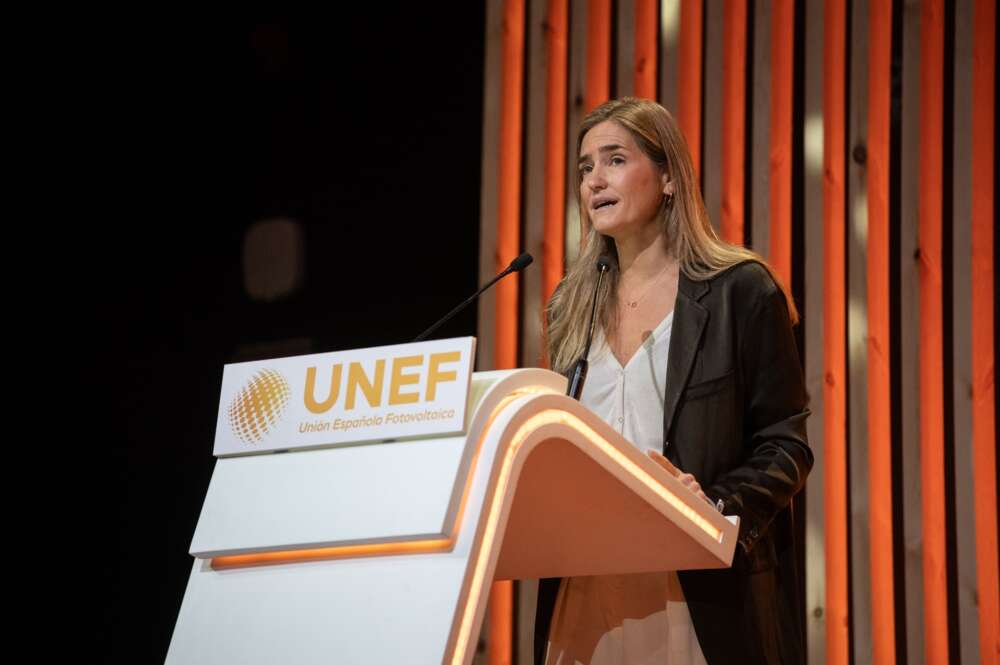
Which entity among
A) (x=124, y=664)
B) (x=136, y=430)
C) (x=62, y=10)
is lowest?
(x=124, y=664)

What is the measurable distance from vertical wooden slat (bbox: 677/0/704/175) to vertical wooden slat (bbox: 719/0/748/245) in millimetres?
71

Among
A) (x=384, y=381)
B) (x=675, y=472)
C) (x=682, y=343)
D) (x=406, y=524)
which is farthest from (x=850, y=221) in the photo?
(x=406, y=524)

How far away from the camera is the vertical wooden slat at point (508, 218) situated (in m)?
3.40

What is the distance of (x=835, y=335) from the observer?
3268 mm

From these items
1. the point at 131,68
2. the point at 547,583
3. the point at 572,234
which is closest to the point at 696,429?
the point at 547,583

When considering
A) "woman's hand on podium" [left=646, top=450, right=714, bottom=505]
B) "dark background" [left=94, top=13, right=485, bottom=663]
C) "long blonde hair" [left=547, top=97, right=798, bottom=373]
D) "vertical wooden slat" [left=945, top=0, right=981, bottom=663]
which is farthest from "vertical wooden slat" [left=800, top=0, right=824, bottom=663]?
"woman's hand on podium" [left=646, top=450, right=714, bottom=505]

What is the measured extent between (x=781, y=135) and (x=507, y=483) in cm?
235

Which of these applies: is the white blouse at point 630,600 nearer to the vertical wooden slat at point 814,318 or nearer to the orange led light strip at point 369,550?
the orange led light strip at point 369,550

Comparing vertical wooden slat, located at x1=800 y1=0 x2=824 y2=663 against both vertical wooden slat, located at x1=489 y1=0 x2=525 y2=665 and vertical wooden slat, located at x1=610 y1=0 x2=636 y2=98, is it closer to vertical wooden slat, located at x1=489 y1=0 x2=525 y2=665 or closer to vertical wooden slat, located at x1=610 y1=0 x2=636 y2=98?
vertical wooden slat, located at x1=610 y1=0 x2=636 y2=98

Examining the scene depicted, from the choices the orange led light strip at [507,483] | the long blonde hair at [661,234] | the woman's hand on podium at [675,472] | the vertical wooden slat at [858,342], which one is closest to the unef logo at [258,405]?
the orange led light strip at [507,483]

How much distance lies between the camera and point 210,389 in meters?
3.41

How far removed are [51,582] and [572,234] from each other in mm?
1684

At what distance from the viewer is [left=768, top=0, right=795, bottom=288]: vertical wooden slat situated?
3336 mm

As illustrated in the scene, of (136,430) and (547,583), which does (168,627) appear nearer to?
(136,430)
